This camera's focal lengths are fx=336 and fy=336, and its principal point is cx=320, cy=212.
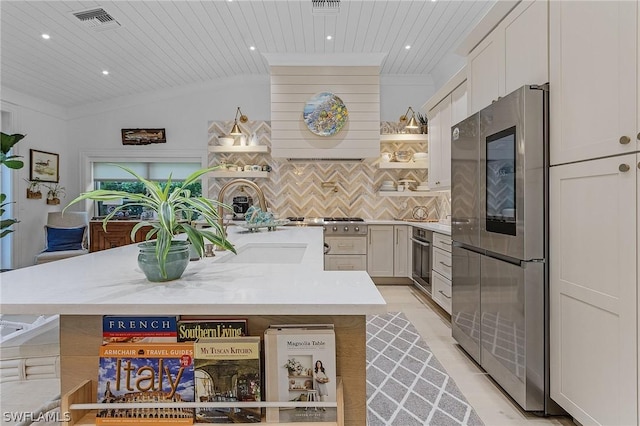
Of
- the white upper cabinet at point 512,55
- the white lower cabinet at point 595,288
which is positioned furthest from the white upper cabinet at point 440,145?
the white lower cabinet at point 595,288

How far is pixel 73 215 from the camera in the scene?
5188mm

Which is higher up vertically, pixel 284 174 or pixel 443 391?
pixel 284 174

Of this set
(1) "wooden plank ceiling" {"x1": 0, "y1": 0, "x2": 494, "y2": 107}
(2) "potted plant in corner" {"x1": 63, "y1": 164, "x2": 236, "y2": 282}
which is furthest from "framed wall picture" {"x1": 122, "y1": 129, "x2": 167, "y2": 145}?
(2) "potted plant in corner" {"x1": 63, "y1": 164, "x2": 236, "y2": 282}

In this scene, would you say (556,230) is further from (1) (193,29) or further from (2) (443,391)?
(1) (193,29)

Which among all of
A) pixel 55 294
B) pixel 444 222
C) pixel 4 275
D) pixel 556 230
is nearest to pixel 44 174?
pixel 4 275

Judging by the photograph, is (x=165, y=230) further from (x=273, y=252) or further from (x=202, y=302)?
(x=273, y=252)

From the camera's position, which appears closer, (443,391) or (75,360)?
(75,360)

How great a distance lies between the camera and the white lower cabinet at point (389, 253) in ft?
15.4

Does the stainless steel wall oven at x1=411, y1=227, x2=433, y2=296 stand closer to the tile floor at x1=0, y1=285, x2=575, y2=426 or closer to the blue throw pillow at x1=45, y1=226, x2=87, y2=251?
the tile floor at x1=0, y1=285, x2=575, y2=426

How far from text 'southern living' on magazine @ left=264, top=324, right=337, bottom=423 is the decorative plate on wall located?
13.2 feet

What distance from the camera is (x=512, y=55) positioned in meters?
2.13

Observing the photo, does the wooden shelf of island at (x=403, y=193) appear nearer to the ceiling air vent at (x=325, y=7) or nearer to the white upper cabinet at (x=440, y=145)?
the white upper cabinet at (x=440, y=145)

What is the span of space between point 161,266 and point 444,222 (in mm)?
4387

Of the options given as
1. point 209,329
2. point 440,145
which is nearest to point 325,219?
point 440,145
